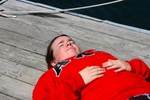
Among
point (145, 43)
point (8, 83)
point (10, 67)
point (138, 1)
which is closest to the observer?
point (8, 83)

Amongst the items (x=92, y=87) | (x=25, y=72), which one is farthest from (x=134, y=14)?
(x=92, y=87)

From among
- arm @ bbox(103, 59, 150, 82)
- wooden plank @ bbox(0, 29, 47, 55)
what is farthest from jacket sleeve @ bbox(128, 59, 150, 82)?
wooden plank @ bbox(0, 29, 47, 55)

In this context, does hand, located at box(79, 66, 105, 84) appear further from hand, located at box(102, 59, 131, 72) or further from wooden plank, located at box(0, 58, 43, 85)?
wooden plank, located at box(0, 58, 43, 85)

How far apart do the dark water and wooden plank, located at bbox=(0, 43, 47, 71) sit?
1.96m

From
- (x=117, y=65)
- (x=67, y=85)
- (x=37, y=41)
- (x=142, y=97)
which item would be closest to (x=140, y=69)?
(x=117, y=65)

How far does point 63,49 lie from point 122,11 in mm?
2627

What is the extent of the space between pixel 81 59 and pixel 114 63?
0.77ft

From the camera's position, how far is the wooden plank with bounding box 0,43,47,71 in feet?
10.6

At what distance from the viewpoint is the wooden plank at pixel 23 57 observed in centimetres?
Result: 322

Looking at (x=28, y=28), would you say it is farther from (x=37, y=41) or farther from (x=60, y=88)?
(x=60, y=88)

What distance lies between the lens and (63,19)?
398 centimetres

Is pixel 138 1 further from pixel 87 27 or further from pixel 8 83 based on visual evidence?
pixel 8 83

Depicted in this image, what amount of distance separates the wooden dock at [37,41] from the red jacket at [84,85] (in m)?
0.44

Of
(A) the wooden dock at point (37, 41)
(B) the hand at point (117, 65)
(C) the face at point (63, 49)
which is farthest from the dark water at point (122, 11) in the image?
(B) the hand at point (117, 65)
